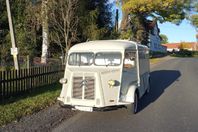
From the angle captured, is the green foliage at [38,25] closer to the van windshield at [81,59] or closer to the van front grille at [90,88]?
the van windshield at [81,59]

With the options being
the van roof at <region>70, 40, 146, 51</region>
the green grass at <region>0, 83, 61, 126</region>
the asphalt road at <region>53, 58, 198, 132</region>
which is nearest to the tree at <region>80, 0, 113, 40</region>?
the green grass at <region>0, 83, 61, 126</region>

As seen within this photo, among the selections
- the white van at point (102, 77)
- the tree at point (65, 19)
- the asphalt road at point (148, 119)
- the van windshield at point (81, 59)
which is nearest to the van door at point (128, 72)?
the white van at point (102, 77)

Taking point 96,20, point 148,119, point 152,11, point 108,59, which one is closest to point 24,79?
point 108,59

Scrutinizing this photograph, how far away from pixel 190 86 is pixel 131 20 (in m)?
27.6

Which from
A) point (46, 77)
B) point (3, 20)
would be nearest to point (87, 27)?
point (3, 20)

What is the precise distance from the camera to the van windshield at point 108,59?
352 inches

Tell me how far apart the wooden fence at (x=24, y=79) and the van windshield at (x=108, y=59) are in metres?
2.95

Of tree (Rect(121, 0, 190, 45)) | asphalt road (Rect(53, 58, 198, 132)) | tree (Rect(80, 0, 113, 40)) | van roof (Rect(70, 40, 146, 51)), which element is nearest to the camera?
asphalt road (Rect(53, 58, 198, 132))

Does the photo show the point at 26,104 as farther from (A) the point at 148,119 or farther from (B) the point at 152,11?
(B) the point at 152,11

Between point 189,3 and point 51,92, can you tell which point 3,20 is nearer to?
point 51,92

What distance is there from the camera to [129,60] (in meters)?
9.23

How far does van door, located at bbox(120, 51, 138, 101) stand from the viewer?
8521 millimetres

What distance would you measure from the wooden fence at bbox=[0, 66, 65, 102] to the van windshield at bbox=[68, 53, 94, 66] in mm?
2101

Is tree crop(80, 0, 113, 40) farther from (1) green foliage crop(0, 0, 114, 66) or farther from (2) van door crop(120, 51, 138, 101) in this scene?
(2) van door crop(120, 51, 138, 101)
